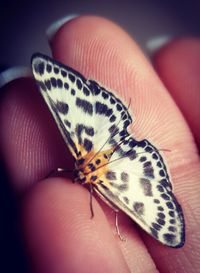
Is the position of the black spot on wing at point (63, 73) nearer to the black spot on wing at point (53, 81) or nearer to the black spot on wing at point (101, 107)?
the black spot on wing at point (53, 81)

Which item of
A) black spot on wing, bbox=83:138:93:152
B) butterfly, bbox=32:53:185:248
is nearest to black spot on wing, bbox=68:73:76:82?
butterfly, bbox=32:53:185:248

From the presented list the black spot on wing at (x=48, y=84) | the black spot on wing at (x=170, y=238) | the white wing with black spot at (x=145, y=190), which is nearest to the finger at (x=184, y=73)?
the white wing with black spot at (x=145, y=190)

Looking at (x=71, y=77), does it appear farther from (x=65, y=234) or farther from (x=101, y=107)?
(x=65, y=234)

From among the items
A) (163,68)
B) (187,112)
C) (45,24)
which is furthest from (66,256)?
(45,24)

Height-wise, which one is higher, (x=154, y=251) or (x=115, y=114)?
(x=115, y=114)

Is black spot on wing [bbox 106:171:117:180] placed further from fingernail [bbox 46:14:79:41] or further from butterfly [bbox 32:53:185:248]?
fingernail [bbox 46:14:79:41]

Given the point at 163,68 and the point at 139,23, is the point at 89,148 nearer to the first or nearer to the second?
the point at 163,68
